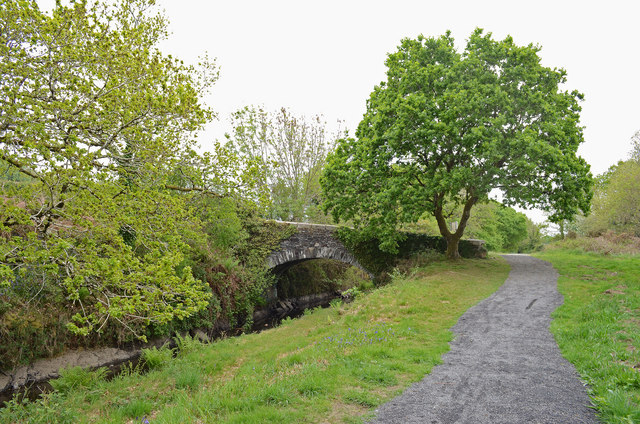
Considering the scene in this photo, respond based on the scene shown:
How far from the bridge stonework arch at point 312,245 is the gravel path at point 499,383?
12.1 m

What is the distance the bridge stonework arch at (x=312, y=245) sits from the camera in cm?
2238

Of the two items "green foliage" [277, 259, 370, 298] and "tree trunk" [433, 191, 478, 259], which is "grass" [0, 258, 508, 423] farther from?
"green foliage" [277, 259, 370, 298]

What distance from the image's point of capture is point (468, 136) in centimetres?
1570

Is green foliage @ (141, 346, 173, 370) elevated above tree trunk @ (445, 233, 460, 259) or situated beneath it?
situated beneath

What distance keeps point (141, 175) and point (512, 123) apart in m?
15.6

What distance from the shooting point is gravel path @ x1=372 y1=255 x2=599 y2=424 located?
494 cm

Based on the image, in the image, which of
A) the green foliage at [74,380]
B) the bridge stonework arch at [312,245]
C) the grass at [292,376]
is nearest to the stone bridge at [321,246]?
the bridge stonework arch at [312,245]

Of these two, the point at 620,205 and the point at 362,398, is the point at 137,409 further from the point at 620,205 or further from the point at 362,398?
the point at 620,205

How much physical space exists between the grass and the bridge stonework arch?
782 cm

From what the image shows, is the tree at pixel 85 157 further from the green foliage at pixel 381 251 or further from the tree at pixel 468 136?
the green foliage at pixel 381 251

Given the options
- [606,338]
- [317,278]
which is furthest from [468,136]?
[317,278]

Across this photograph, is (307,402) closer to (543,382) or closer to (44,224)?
(543,382)

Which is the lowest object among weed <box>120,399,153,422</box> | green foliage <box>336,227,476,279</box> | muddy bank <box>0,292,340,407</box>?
muddy bank <box>0,292,340,407</box>

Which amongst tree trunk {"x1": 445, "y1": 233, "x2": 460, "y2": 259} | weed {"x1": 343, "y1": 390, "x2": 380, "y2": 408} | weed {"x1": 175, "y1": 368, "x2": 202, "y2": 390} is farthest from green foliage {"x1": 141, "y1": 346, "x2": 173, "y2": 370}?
tree trunk {"x1": 445, "y1": 233, "x2": 460, "y2": 259}
